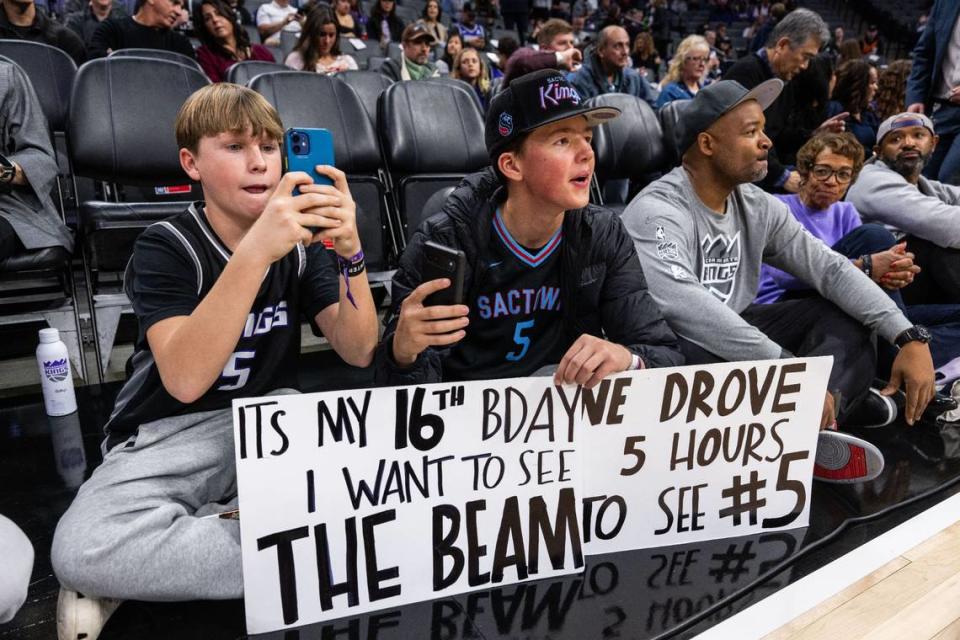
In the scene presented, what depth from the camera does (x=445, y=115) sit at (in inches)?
118

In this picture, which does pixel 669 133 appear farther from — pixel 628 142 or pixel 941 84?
pixel 941 84

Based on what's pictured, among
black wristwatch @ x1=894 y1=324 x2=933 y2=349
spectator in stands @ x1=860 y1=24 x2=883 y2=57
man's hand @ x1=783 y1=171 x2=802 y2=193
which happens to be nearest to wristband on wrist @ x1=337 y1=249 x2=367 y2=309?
black wristwatch @ x1=894 y1=324 x2=933 y2=349

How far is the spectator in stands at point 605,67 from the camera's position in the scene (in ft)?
13.4

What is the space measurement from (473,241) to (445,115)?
162cm

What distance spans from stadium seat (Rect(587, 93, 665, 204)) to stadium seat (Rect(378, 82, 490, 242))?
687mm

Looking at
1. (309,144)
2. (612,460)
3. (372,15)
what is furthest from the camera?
(372,15)

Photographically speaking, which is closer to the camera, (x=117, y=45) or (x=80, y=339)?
(x=80, y=339)

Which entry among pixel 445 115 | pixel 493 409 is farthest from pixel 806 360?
pixel 445 115

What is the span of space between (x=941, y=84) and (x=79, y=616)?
13.5 ft

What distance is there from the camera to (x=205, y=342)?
1.16 metres

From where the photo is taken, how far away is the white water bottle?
6.88ft

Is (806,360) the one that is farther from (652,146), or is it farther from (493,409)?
(652,146)

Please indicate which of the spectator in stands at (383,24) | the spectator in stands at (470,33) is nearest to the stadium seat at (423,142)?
the spectator in stands at (383,24)

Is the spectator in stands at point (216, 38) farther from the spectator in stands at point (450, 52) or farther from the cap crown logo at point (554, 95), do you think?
the cap crown logo at point (554, 95)
